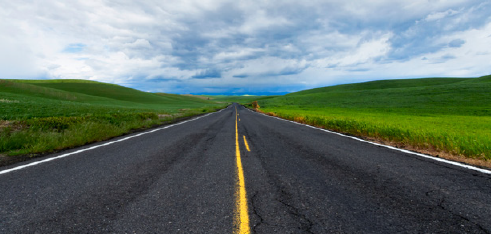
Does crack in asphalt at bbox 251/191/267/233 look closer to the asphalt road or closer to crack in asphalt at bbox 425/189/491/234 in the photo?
the asphalt road

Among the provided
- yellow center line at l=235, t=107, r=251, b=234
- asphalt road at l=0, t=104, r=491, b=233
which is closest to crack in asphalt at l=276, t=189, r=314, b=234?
asphalt road at l=0, t=104, r=491, b=233

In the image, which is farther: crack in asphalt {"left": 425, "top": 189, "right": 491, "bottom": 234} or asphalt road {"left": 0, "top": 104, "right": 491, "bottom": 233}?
asphalt road {"left": 0, "top": 104, "right": 491, "bottom": 233}

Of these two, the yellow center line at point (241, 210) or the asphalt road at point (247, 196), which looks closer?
the yellow center line at point (241, 210)

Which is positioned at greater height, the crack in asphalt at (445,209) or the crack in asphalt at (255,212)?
the crack in asphalt at (255,212)

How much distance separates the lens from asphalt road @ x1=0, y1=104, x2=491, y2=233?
9.21 feet

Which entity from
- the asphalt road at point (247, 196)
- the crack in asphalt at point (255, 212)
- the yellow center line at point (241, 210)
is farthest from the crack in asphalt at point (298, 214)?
the yellow center line at point (241, 210)

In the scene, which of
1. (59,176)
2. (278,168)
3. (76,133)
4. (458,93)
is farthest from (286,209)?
(458,93)

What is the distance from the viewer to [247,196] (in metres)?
3.62

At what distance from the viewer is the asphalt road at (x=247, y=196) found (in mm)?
2809

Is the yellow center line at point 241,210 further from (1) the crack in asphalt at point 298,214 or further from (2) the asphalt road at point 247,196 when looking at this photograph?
(1) the crack in asphalt at point 298,214

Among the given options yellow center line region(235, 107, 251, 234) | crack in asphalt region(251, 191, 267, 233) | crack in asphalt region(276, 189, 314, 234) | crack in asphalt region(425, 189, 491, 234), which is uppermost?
yellow center line region(235, 107, 251, 234)

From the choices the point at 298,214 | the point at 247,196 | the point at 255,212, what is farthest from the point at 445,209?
the point at 247,196

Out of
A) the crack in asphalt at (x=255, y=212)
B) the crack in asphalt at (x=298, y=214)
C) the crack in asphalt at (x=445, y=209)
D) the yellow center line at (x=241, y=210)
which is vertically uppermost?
the yellow center line at (x=241, y=210)

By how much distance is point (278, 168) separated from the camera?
17.4 feet
